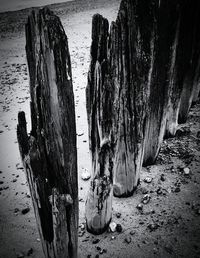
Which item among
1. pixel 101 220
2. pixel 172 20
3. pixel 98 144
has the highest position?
pixel 172 20

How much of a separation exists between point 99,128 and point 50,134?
64 cm

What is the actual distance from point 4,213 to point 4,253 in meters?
0.53

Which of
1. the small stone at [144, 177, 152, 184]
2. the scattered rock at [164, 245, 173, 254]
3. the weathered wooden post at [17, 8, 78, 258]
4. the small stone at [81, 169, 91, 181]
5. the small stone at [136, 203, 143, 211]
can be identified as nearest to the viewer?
the weathered wooden post at [17, 8, 78, 258]

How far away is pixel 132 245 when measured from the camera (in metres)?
2.12

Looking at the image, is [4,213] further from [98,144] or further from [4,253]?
[98,144]

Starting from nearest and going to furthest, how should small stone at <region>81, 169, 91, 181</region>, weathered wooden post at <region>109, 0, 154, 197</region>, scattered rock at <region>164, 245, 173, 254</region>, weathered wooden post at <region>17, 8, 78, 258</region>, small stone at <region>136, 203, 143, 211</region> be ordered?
weathered wooden post at <region>17, 8, 78, 258</region> → weathered wooden post at <region>109, 0, 154, 197</region> → scattered rock at <region>164, 245, 173, 254</region> → small stone at <region>136, 203, 143, 211</region> → small stone at <region>81, 169, 91, 181</region>

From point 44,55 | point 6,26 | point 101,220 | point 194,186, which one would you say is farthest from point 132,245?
point 6,26

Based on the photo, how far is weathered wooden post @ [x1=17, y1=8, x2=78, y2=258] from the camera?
110 centimetres

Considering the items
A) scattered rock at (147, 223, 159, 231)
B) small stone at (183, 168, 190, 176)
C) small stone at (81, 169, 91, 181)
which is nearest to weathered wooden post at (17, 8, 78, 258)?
scattered rock at (147, 223, 159, 231)

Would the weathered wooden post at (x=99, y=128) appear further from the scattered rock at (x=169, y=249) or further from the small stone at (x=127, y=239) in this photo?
the scattered rock at (x=169, y=249)

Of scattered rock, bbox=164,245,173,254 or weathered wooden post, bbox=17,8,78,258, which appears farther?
scattered rock, bbox=164,245,173,254

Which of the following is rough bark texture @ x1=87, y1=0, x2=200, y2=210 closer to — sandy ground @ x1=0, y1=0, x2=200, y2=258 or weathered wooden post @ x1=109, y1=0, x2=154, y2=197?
weathered wooden post @ x1=109, y1=0, x2=154, y2=197

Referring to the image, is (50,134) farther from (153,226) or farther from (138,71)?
(153,226)

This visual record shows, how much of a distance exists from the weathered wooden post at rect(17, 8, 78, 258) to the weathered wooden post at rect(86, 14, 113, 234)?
405 mm
